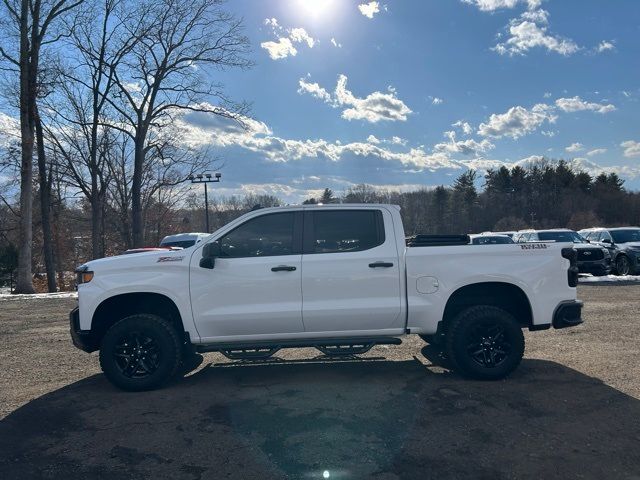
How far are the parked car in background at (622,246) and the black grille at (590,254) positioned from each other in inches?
41.0

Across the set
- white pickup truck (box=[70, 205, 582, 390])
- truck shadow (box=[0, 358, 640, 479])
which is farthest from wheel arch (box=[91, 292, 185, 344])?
truck shadow (box=[0, 358, 640, 479])

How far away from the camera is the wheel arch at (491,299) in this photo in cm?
563

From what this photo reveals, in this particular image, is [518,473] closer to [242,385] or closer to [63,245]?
→ [242,385]

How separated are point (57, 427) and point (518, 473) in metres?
3.95

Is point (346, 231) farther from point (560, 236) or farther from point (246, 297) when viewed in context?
point (560, 236)

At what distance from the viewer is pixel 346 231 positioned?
5.61 metres

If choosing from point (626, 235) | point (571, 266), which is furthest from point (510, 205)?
point (571, 266)

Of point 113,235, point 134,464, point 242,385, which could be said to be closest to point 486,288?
point 242,385

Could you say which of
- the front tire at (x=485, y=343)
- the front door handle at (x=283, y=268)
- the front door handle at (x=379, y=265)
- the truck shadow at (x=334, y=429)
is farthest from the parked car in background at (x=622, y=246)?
the front door handle at (x=283, y=268)

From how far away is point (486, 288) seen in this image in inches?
227

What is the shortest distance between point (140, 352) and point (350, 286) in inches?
94.5

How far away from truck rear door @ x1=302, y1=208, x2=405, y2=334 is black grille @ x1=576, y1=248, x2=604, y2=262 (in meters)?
14.7

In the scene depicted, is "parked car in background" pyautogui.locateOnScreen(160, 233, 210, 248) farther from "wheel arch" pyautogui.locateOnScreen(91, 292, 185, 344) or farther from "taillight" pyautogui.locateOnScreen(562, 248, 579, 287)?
"taillight" pyautogui.locateOnScreen(562, 248, 579, 287)

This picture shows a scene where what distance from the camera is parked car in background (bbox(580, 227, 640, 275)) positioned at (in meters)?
17.7
